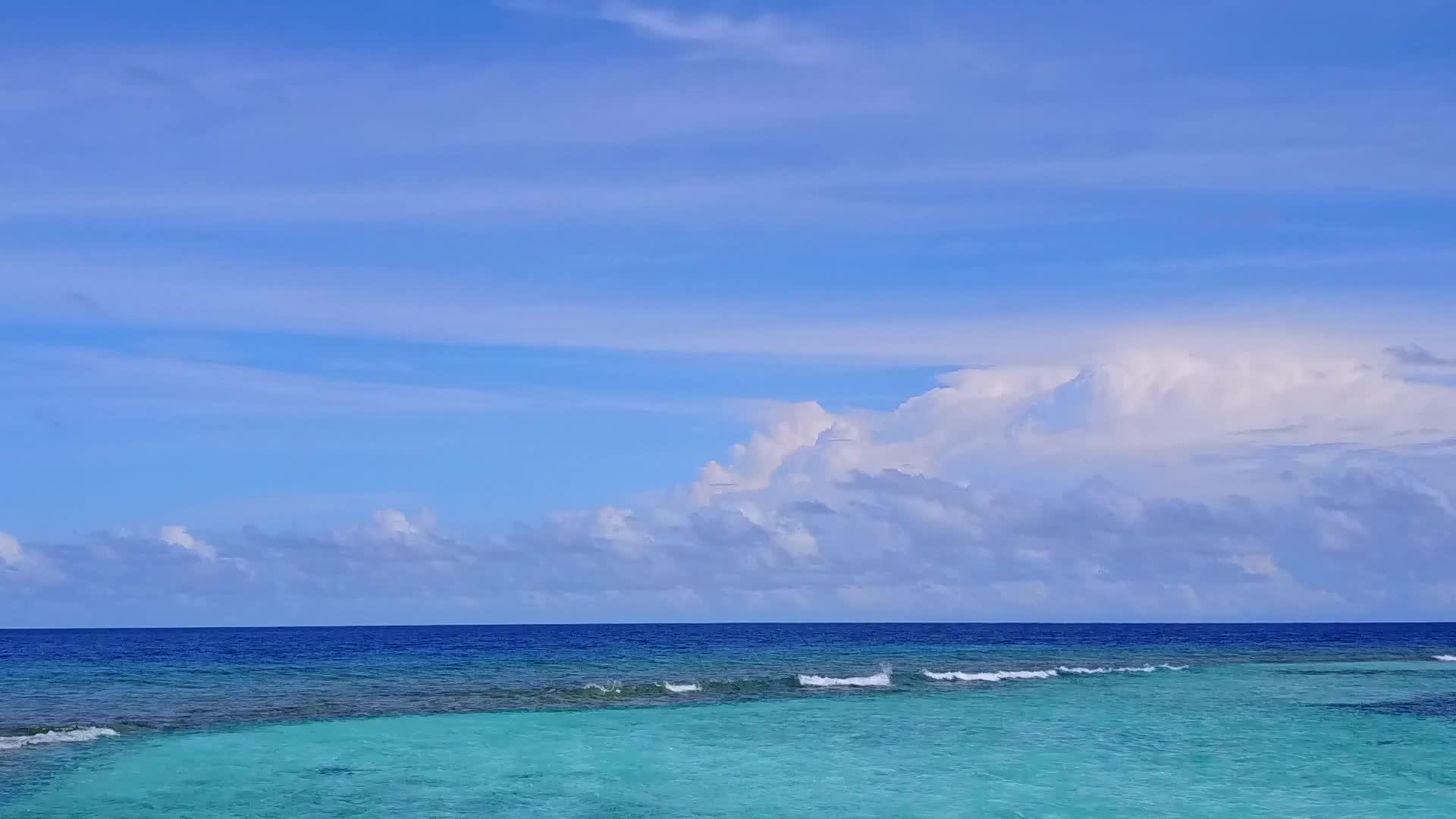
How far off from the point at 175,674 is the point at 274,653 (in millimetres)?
23369

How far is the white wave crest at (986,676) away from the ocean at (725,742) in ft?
1.02

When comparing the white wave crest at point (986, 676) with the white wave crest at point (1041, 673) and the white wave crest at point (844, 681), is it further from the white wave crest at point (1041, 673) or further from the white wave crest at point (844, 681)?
the white wave crest at point (844, 681)

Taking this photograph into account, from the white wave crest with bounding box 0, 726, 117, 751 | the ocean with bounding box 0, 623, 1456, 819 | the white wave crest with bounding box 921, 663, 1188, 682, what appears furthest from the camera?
the white wave crest with bounding box 921, 663, 1188, 682

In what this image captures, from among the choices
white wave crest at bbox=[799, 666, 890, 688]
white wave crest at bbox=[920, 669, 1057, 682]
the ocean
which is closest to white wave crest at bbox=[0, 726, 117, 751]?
the ocean

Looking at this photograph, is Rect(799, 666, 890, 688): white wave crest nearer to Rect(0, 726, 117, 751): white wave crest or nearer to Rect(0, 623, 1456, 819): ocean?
Rect(0, 623, 1456, 819): ocean

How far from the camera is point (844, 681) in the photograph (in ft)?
179

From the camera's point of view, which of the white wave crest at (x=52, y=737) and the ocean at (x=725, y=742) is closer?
the ocean at (x=725, y=742)

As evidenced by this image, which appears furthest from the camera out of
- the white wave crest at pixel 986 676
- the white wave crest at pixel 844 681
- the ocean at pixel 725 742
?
the white wave crest at pixel 986 676

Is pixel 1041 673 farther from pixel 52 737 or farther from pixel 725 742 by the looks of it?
pixel 52 737

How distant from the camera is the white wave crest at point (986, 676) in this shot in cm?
5653

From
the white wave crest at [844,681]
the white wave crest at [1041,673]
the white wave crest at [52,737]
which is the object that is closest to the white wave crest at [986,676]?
the white wave crest at [1041,673]

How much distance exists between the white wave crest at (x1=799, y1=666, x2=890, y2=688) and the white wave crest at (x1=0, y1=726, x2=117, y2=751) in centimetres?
2709

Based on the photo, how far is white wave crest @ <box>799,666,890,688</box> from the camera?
173 ft

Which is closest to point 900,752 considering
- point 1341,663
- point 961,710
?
point 961,710
